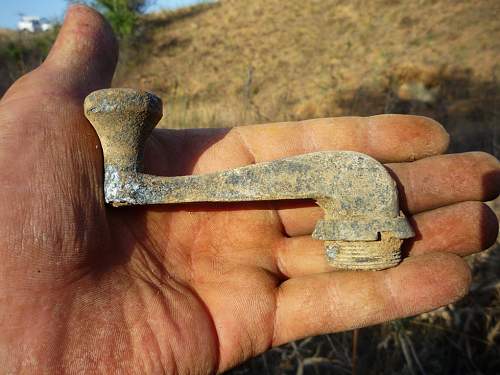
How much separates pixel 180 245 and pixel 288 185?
542 millimetres

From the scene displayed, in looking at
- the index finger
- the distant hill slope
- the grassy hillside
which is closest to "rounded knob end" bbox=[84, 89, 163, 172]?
the index finger

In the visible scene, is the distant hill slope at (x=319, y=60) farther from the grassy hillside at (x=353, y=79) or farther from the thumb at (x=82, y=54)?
the thumb at (x=82, y=54)

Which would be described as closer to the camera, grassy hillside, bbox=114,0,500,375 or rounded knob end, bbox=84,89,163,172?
rounded knob end, bbox=84,89,163,172

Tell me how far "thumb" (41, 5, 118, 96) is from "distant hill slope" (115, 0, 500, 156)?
2781mm

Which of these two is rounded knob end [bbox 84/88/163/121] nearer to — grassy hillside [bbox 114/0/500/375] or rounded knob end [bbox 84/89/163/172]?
rounded knob end [bbox 84/89/163/172]

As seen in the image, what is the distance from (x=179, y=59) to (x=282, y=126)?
40.3 ft

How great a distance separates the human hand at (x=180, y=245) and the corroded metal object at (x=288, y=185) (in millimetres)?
117

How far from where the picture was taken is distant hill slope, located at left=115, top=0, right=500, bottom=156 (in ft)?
25.5

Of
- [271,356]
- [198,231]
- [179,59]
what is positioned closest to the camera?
[198,231]

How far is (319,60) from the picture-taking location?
1093 centimetres

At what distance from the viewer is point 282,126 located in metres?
2.24

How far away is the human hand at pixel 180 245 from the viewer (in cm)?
149

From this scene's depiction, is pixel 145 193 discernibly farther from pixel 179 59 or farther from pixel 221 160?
pixel 179 59

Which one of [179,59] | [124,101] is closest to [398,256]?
[124,101]
